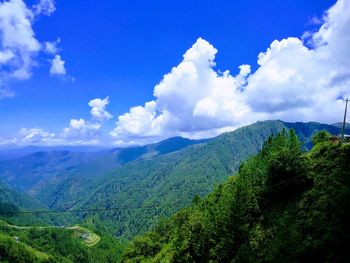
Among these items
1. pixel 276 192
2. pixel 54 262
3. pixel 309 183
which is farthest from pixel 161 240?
pixel 54 262

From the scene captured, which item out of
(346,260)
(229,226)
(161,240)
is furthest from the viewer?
(161,240)

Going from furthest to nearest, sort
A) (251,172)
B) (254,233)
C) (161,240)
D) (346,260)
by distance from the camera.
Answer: (161,240)
(251,172)
(254,233)
(346,260)

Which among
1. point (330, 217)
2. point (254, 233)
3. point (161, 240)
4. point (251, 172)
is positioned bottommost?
point (161, 240)

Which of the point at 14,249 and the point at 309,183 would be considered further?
the point at 14,249

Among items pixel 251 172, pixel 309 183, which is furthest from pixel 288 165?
pixel 251 172

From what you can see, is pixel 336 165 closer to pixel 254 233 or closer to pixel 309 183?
pixel 309 183

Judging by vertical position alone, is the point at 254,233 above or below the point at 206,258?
above
